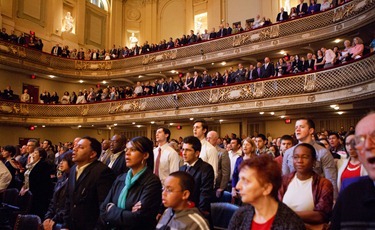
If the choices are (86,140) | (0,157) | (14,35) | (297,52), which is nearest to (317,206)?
(86,140)

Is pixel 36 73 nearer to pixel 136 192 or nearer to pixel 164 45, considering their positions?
pixel 164 45

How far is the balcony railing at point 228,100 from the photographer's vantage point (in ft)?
34.4

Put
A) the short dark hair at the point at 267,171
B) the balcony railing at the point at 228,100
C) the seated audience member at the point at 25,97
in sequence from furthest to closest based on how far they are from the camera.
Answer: the seated audience member at the point at 25,97, the balcony railing at the point at 228,100, the short dark hair at the point at 267,171

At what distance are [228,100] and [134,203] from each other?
11657mm

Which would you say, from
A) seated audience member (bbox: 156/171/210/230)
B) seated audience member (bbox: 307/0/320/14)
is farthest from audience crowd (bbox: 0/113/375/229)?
seated audience member (bbox: 307/0/320/14)

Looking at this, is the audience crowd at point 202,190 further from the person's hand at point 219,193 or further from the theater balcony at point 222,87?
the theater balcony at point 222,87

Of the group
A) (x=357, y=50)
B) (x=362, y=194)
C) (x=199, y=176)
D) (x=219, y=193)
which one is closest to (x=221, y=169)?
(x=219, y=193)

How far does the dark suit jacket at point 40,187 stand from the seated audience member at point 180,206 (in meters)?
3.24

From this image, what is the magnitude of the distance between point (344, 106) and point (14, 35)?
1667 cm

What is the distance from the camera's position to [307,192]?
287 cm

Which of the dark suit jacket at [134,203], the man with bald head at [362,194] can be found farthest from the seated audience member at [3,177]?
the man with bald head at [362,194]

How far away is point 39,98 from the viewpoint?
65.8 feet

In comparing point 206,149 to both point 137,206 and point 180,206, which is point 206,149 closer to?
point 137,206

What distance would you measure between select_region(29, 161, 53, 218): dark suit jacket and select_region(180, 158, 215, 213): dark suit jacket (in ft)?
8.72
